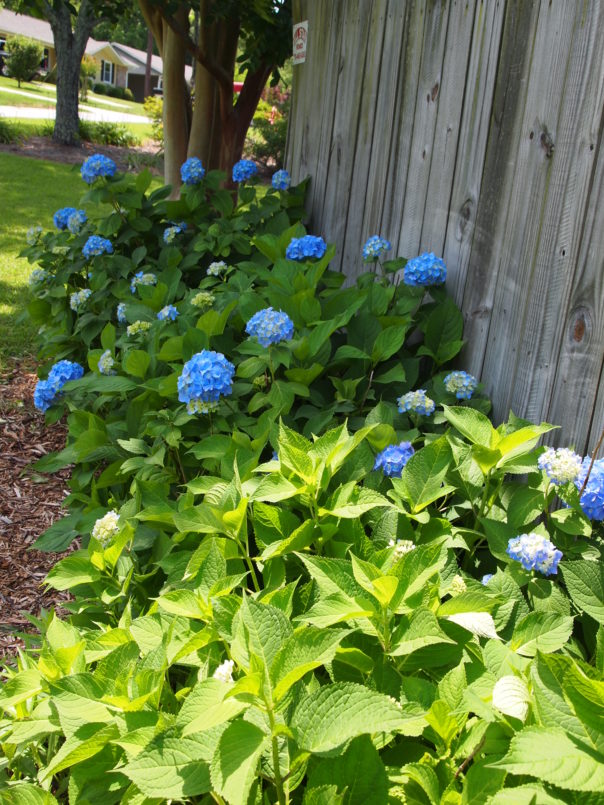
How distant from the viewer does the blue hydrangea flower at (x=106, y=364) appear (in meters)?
2.99

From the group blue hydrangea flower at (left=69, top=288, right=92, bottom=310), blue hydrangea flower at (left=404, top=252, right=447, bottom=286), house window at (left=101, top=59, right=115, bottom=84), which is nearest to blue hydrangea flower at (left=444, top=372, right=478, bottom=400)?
blue hydrangea flower at (left=404, top=252, right=447, bottom=286)

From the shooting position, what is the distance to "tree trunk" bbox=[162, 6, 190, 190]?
20.1ft

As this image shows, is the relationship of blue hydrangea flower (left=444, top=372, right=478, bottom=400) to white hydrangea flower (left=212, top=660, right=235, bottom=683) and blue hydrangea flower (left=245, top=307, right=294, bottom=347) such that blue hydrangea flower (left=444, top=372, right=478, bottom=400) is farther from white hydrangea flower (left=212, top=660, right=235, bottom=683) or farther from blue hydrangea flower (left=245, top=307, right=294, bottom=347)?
white hydrangea flower (left=212, top=660, right=235, bottom=683)

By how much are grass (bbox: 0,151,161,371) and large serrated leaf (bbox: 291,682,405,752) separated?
3.63 metres

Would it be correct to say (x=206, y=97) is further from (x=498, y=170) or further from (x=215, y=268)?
(x=498, y=170)

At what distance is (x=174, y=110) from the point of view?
253 inches

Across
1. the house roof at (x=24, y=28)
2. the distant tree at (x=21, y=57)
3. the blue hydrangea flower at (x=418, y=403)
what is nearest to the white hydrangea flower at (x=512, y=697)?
the blue hydrangea flower at (x=418, y=403)

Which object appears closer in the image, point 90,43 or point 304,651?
point 304,651

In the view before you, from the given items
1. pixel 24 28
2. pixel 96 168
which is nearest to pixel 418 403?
pixel 96 168

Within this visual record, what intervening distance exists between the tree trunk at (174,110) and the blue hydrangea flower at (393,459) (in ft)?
15.5

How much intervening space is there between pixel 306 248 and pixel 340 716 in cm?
241

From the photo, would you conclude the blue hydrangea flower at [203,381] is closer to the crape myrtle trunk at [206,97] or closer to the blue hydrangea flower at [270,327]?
the blue hydrangea flower at [270,327]

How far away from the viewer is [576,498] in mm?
1893

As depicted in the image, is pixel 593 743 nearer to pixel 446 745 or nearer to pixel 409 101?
pixel 446 745
